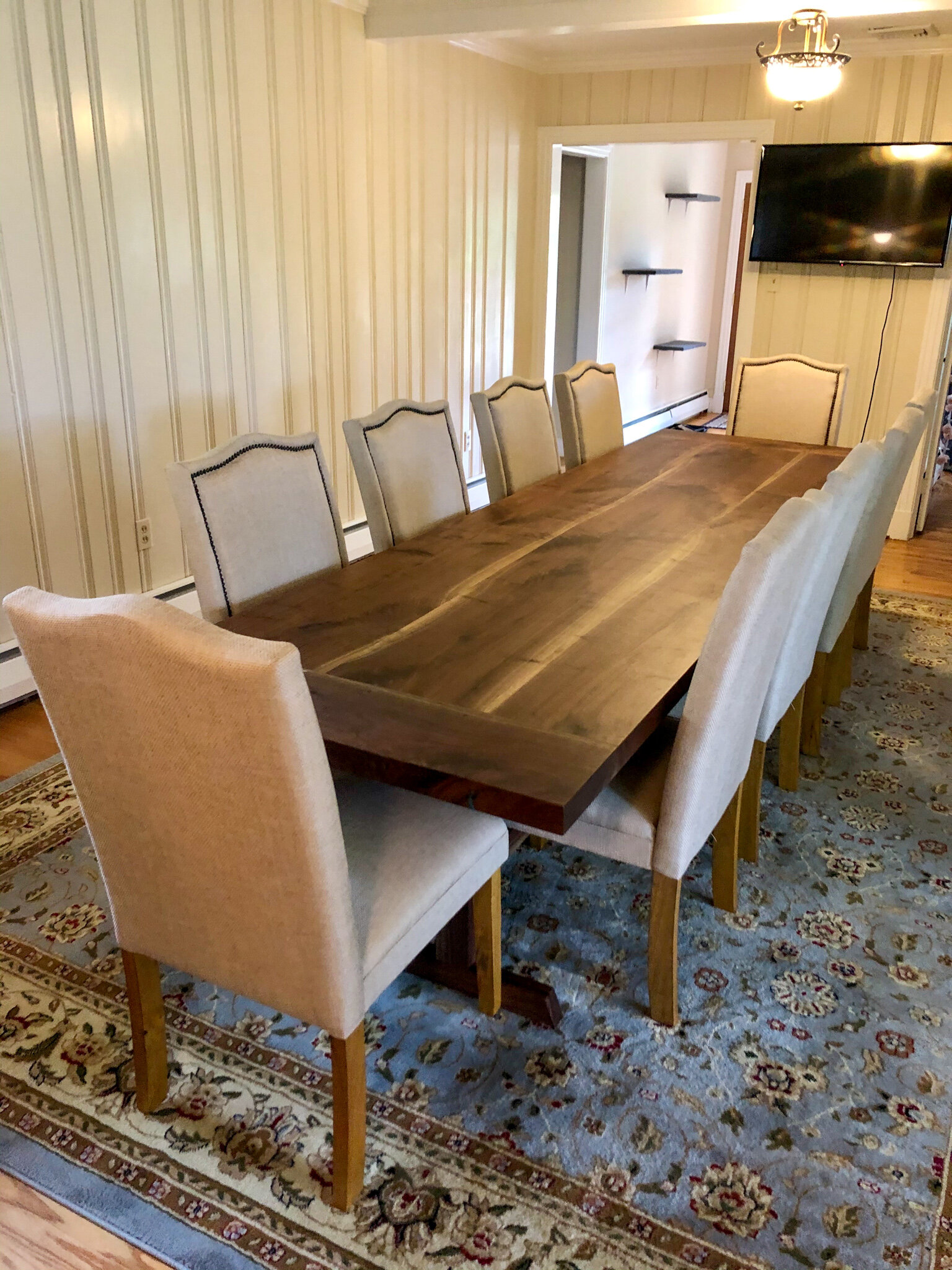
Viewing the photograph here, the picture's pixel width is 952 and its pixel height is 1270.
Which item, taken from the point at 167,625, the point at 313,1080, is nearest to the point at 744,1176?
the point at 313,1080

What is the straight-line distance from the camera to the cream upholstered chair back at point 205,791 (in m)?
1.20

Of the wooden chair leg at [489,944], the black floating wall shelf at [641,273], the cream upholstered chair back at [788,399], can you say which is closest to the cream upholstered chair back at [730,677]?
the wooden chair leg at [489,944]

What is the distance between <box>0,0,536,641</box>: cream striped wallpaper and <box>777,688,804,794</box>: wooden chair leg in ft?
7.57

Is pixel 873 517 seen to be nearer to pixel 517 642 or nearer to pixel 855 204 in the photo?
pixel 517 642

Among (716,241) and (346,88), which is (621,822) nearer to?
(346,88)

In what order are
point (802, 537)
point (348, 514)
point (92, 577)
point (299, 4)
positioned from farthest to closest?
point (348, 514) < point (299, 4) < point (92, 577) < point (802, 537)

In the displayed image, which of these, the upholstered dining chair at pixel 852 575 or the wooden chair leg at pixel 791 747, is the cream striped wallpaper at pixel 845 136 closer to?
the upholstered dining chair at pixel 852 575

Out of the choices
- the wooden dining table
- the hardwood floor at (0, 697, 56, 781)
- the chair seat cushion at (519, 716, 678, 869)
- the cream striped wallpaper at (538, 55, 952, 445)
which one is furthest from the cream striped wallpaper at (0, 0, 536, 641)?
the chair seat cushion at (519, 716, 678, 869)

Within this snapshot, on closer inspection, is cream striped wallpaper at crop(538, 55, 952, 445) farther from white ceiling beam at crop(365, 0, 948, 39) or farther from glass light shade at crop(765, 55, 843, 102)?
glass light shade at crop(765, 55, 843, 102)

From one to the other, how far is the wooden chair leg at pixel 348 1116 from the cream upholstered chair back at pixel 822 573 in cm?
115

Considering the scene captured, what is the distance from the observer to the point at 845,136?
4.98m

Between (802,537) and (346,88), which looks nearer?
(802,537)

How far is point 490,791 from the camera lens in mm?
1437

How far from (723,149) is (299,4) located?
5.70 m
